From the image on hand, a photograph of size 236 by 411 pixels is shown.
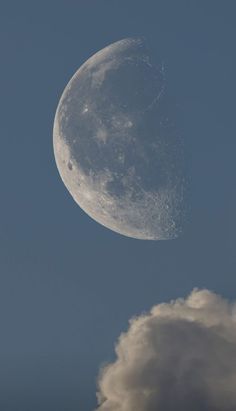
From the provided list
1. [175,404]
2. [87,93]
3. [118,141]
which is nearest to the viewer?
[118,141]

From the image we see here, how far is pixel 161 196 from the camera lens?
5991 cm

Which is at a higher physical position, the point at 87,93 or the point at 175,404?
the point at 87,93

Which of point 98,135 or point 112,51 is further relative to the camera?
point 112,51

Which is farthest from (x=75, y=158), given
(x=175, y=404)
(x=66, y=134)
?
(x=175, y=404)

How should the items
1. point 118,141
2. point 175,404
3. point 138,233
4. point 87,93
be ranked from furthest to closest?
1. point 175,404
2. point 138,233
3. point 87,93
4. point 118,141

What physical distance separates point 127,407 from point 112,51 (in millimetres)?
59014

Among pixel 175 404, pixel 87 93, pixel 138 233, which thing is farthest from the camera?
pixel 175 404

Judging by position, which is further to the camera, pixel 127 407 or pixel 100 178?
pixel 127 407

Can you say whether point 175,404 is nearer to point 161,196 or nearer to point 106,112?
point 161,196

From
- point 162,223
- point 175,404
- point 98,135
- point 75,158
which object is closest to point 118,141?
point 98,135

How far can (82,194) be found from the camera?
65.3m

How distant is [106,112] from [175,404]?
184 ft

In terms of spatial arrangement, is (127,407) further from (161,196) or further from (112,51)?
(112,51)

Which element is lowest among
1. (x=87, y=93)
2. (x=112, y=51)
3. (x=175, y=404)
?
(x=175, y=404)
